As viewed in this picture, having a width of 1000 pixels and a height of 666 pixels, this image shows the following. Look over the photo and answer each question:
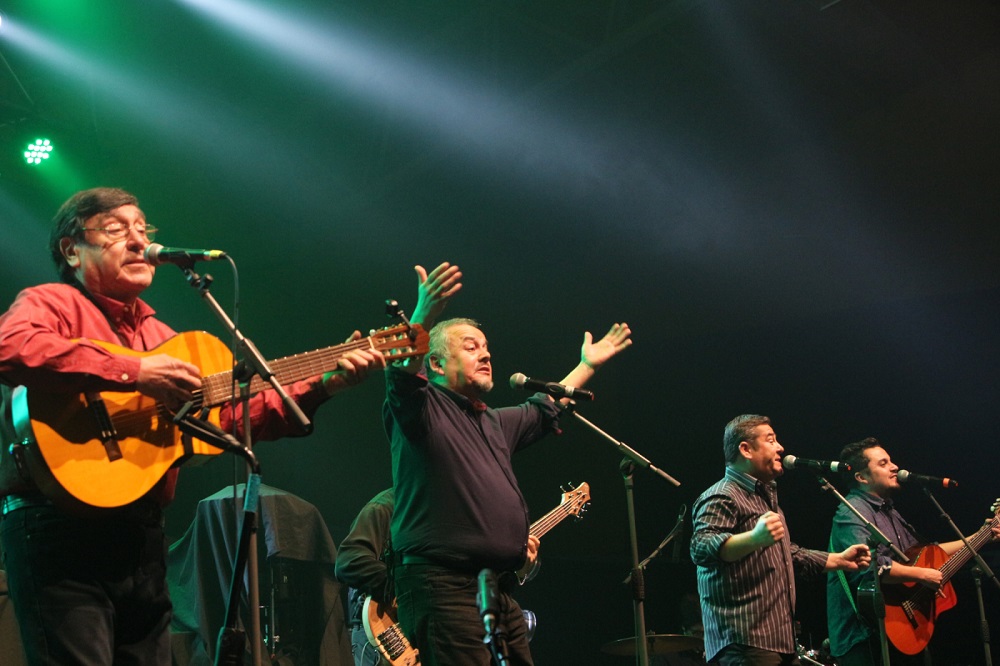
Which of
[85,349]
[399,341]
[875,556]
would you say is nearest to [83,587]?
[85,349]

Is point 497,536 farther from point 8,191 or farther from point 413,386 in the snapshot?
point 8,191

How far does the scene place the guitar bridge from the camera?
2.74m

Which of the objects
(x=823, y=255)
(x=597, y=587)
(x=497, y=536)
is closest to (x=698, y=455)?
(x=597, y=587)

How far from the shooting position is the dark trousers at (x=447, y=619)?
12.2ft

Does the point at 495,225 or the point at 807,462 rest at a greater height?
the point at 495,225

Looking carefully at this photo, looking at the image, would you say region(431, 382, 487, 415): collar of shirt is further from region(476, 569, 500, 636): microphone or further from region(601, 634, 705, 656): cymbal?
region(601, 634, 705, 656): cymbal

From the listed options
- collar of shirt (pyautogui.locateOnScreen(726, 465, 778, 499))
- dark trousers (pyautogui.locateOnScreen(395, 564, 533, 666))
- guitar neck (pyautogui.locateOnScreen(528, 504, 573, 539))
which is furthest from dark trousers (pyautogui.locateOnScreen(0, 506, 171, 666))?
collar of shirt (pyautogui.locateOnScreen(726, 465, 778, 499))

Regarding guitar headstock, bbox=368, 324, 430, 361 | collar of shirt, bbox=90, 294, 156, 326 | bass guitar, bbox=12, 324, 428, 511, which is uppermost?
collar of shirt, bbox=90, 294, 156, 326

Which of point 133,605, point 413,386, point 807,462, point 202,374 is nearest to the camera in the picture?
point 133,605

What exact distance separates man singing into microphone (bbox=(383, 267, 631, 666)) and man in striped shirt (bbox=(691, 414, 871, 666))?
160cm

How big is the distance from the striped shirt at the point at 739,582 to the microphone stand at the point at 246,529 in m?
3.29

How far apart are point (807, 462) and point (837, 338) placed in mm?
3345

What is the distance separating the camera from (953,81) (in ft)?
25.7

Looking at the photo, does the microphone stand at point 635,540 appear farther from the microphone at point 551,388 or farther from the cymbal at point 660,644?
the cymbal at point 660,644
